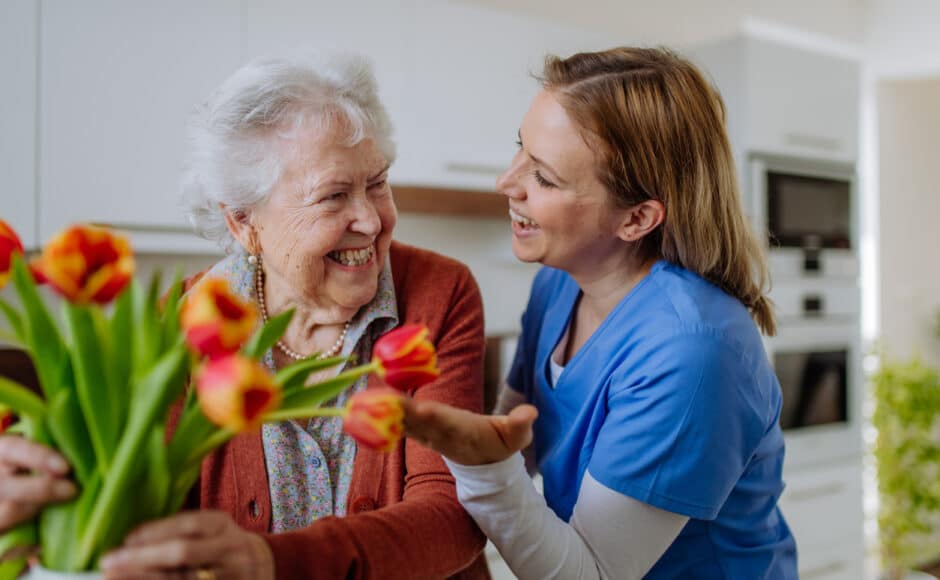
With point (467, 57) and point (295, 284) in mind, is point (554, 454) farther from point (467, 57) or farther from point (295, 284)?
point (467, 57)

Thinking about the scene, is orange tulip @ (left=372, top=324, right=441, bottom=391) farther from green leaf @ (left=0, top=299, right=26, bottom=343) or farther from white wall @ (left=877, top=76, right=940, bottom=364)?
white wall @ (left=877, top=76, right=940, bottom=364)

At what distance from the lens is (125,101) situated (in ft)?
6.78

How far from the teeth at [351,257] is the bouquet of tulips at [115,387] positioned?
0.53m

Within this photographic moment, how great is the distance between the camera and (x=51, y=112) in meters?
1.98

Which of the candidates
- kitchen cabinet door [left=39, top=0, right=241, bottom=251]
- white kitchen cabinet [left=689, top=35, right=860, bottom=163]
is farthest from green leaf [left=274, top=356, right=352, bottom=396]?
white kitchen cabinet [left=689, top=35, right=860, bottom=163]

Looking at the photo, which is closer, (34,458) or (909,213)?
(34,458)

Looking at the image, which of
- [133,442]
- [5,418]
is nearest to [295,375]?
[133,442]

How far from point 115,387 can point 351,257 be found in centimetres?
59

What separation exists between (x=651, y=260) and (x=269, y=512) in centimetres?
69

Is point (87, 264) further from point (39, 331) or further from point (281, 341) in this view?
point (281, 341)

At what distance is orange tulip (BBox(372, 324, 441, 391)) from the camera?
58cm

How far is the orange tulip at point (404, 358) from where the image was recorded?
58 centimetres

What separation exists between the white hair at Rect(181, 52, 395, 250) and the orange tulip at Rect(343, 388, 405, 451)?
0.61 metres

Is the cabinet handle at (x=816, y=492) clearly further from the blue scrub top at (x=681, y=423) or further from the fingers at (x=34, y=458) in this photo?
the fingers at (x=34, y=458)
